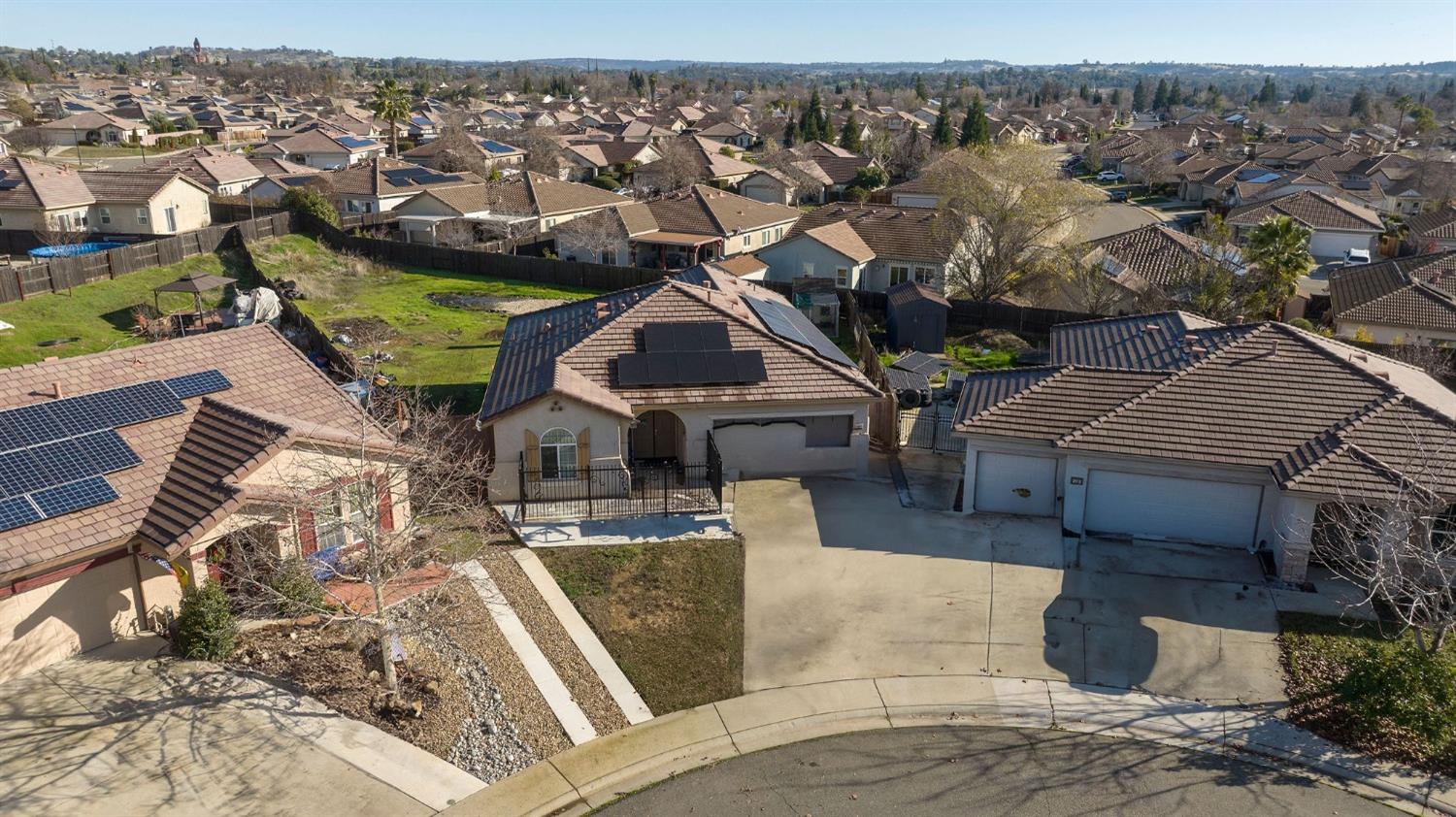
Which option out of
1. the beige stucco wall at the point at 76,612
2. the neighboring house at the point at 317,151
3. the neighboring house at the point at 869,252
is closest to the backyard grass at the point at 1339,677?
the beige stucco wall at the point at 76,612

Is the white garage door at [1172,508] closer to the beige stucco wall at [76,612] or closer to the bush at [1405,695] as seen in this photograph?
the bush at [1405,695]

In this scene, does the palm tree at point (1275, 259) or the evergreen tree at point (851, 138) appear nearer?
the palm tree at point (1275, 259)

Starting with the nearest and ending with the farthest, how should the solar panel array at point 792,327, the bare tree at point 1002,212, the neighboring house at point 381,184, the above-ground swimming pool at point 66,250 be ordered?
the solar panel array at point 792,327
the bare tree at point 1002,212
the above-ground swimming pool at point 66,250
the neighboring house at point 381,184

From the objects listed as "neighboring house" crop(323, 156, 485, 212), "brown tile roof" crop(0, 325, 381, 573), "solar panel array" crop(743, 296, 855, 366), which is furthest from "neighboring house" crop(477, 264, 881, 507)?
"neighboring house" crop(323, 156, 485, 212)

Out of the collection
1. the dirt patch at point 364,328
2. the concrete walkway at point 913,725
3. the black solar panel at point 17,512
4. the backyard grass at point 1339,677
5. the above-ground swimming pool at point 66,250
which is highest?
the above-ground swimming pool at point 66,250

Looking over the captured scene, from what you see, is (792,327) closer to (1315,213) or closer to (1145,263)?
(1145,263)
